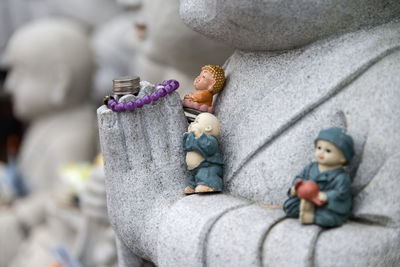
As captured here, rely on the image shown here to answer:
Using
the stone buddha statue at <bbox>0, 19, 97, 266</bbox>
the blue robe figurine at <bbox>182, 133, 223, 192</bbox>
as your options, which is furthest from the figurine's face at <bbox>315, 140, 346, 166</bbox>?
the stone buddha statue at <bbox>0, 19, 97, 266</bbox>

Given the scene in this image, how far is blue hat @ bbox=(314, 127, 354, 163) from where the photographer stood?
986 mm

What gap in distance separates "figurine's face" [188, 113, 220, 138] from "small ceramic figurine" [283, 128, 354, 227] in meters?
0.24

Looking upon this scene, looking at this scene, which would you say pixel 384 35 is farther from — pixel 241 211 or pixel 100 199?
pixel 100 199

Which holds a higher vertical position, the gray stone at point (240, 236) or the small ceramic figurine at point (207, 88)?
the small ceramic figurine at point (207, 88)

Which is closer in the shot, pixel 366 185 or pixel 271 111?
pixel 366 185

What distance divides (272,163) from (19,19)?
3731 millimetres

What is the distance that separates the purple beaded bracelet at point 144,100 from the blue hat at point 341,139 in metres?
0.37

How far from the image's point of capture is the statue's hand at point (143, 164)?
119 cm

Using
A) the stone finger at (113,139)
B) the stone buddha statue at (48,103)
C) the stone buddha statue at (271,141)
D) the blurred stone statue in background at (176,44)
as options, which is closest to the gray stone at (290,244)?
the stone buddha statue at (271,141)

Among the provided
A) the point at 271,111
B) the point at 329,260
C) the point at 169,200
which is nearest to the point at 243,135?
the point at 271,111

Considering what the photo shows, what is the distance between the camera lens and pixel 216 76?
1.28 m

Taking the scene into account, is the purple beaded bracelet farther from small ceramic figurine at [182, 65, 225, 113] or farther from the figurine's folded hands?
the figurine's folded hands

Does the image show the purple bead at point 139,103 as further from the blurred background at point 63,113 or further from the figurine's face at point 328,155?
the blurred background at point 63,113

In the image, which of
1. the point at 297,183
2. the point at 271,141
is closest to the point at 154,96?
the point at 271,141
